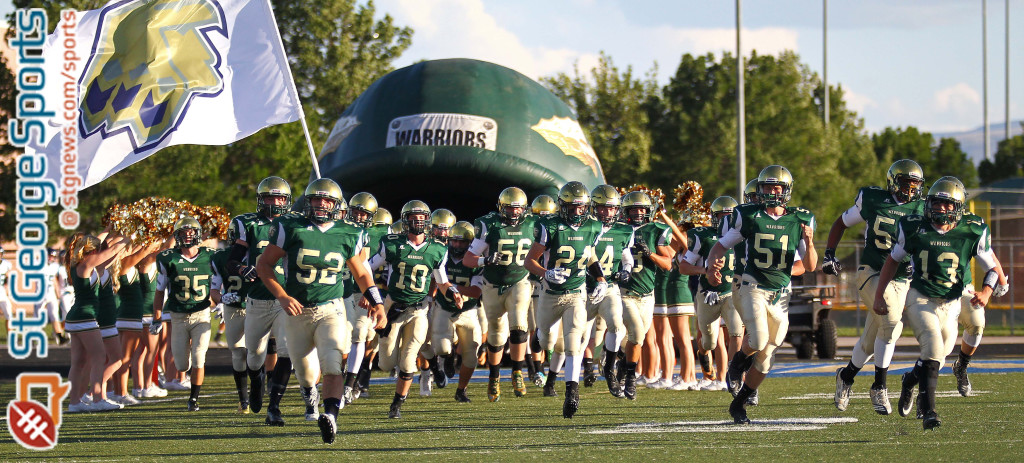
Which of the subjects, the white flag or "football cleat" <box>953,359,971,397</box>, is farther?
the white flag

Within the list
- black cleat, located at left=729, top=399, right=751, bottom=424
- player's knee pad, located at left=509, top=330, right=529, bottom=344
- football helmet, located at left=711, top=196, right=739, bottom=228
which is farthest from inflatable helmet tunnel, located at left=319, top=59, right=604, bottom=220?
black cleat, located at left=729, top=399, right=751, bottom=424

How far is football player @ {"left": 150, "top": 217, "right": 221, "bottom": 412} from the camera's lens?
11.1 m

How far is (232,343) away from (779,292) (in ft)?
14.9

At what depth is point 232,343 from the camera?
10.6 meters

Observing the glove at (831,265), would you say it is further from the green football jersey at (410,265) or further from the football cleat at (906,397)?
the green football jersey at (410,265)

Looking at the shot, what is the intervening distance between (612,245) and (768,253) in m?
1.96

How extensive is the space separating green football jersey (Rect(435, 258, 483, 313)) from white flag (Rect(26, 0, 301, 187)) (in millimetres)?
2582

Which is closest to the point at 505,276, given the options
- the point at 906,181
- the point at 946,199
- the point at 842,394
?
the point at 842,394

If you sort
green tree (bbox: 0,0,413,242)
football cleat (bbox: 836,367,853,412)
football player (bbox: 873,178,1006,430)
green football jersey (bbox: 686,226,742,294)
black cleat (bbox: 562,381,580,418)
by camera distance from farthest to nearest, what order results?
green tree (bbox: 0,0,413,242) → green football jersey (bbox: 686,226,742,294) → football cleat (bbox: 836,367,853,412) → black cleat (bbox: 562,381,580,418) → football player (bbox: 873,178,1006,430)

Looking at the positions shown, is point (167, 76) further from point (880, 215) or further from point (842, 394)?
point (842, 394)

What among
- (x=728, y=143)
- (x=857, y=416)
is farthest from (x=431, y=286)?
(x=728, y=143)

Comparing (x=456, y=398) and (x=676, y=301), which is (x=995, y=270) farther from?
(x=456, y=398)

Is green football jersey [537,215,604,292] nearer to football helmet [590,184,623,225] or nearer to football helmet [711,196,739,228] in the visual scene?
football helmet [590,184,623,225]

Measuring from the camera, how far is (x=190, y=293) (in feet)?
36.4
